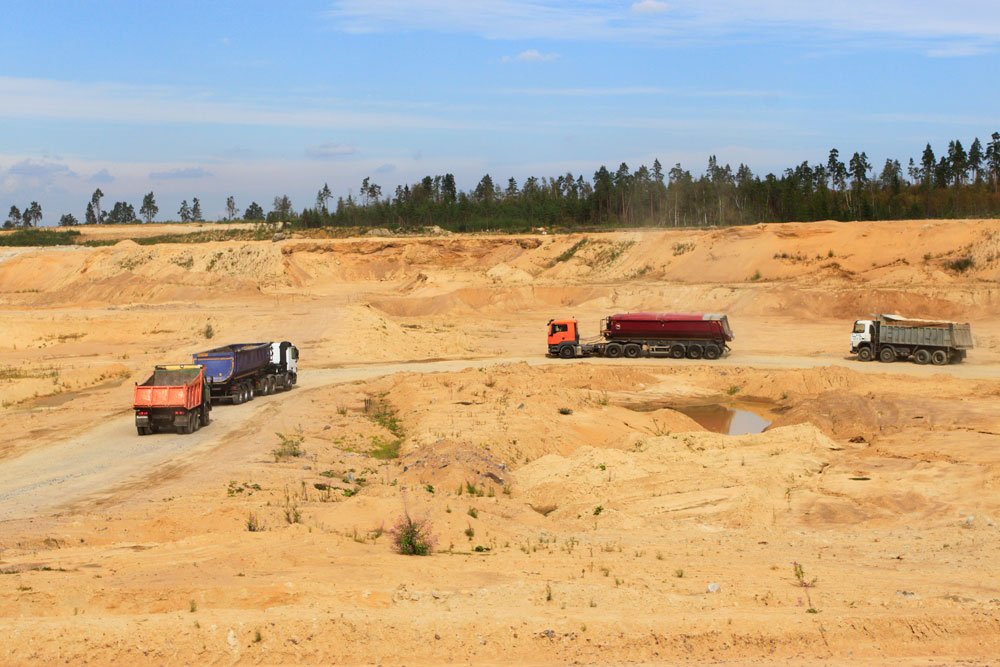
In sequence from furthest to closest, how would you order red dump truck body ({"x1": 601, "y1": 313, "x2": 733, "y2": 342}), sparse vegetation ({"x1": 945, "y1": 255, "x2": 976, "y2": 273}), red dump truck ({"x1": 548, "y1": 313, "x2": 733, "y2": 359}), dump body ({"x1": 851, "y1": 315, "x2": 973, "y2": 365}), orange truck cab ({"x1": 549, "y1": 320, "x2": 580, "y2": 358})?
sparse vegetation ({"x1": 945, "y1": 255, "x2": 976, "y2": 273}) < orange truck cab ({"x1": 549, "y1": 320, "x2": 580, "y2": 358}) < red dump truck ({"x1": 548, "y1": 313, "x2": 733, "y2": 359}) < red dump truck body ({"x1": 601, "y1": 313, "x2": 733, "y2": 342}) < dump body ({"x1": 851, "y1": 315, "x2": 973, "y2": 365})

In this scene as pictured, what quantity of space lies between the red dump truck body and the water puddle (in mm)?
8569

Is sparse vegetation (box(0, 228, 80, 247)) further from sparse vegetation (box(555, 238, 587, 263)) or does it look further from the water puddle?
the water puddle

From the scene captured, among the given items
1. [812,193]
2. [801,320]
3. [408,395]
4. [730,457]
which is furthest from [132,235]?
[730,457]

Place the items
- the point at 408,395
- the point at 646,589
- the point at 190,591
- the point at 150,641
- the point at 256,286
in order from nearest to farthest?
the point at 150,641
the point at 190,591
the point at 646,589
the point at 408,395
the point at 256,286

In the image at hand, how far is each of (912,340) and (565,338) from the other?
16.5 m

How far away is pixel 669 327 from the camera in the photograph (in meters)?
49.2

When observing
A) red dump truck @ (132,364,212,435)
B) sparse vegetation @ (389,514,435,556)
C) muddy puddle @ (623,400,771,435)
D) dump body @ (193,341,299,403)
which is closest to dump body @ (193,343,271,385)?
dump body @ (193,341,299,403)

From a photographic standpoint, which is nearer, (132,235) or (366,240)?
(366,240)

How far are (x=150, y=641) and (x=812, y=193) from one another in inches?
3970

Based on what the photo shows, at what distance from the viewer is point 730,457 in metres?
26.8

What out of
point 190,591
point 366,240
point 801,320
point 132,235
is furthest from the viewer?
point 132,235

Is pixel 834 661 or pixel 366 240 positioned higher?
pixel 366 240

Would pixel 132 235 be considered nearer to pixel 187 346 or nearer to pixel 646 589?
pixel 187 346

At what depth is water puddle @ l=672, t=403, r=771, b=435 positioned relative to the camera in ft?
118
